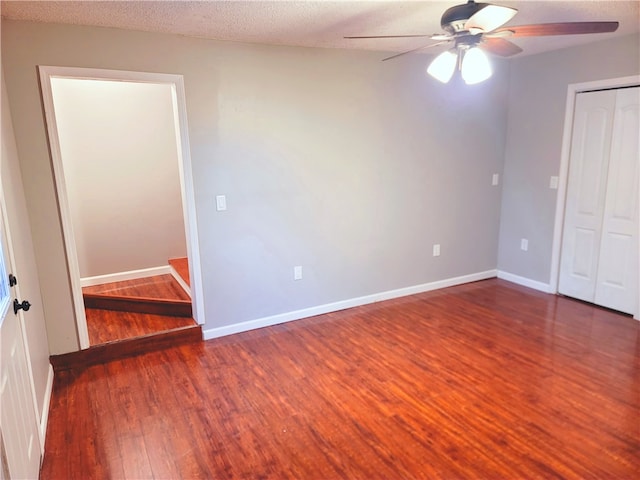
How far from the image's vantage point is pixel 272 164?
3391 mm

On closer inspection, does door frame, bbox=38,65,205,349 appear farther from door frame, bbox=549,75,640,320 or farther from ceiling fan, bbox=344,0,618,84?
door frame, bbox=549,75,640,320

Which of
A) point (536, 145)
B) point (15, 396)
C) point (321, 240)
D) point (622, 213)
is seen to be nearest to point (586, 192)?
point (622, 213)

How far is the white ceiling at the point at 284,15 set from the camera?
2330 mm

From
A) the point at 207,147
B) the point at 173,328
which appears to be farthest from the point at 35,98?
the point at 173,328

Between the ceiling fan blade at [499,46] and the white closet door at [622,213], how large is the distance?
6.12ft

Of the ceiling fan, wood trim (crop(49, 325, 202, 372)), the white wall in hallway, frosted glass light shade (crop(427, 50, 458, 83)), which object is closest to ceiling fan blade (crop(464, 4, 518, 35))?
the ceiling fan

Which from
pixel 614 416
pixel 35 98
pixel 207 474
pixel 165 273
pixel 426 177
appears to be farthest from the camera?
pixel 165 273

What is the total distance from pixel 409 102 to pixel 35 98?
117 inches

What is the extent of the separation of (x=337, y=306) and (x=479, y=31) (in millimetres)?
2624

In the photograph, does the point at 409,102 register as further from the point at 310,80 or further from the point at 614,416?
the point at 614,416

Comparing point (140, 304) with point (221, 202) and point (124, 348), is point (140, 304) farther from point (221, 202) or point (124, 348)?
point (221, 202)

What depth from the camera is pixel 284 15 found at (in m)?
2.53

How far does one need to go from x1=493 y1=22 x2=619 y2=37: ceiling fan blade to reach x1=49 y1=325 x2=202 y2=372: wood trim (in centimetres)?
295

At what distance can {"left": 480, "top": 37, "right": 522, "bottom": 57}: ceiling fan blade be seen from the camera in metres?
2.19
